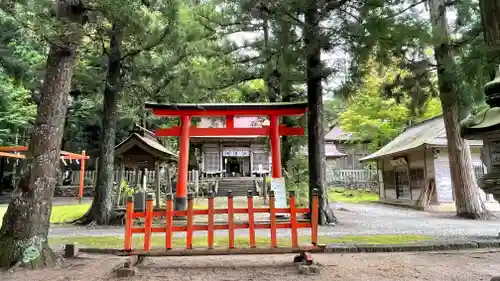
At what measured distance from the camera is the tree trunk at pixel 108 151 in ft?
36.1

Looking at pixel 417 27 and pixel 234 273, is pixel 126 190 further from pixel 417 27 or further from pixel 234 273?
pixel 417 27

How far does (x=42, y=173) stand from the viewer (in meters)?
5.42

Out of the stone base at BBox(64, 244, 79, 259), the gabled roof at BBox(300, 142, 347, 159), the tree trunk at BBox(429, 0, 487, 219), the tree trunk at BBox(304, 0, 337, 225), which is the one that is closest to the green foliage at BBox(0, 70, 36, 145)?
the stone base at BBox(64, 244, 79, 259)

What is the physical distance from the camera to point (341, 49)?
29.0 ft

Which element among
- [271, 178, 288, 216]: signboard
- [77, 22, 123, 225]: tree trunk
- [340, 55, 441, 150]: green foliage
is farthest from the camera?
[340, 55, 441, 150]: green foliage

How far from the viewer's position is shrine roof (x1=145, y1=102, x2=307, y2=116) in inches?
411

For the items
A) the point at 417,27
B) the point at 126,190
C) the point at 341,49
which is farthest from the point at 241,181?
the point at 417,27

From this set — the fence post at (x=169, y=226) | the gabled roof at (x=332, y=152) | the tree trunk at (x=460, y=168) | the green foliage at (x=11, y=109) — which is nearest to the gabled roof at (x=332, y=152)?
the gabled roof at (x=332, y=152)

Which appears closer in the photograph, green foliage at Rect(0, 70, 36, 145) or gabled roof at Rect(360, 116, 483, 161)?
gabled roof at Rect(360, 116, 483, 161)

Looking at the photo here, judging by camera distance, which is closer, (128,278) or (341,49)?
(128,278)

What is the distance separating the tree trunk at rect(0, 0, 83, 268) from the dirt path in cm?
37

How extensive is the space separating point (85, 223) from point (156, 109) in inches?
166

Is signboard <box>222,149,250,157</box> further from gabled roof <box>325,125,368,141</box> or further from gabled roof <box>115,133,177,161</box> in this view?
gabled roof <box>115,133,177,161</box>

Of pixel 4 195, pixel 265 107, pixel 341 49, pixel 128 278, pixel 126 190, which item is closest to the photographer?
pixel 128 278
